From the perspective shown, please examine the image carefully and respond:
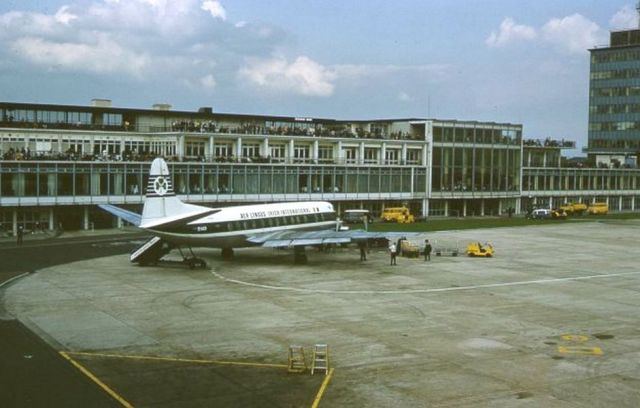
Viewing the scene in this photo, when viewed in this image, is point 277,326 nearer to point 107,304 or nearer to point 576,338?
point 107,304

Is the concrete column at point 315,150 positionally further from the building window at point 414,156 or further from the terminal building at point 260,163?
the building window at point 414,156

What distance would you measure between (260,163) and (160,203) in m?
43.2

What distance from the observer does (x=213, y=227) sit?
56.6 metres

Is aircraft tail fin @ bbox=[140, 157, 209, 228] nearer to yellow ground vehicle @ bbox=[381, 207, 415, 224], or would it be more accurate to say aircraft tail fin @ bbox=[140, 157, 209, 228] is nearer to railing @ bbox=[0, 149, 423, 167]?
railing @ bbox=[0, 149, 423, 167]

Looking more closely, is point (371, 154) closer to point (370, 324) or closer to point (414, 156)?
point (414, 156)

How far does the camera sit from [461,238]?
3187 inches

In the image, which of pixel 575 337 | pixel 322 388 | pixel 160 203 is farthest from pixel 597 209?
pixel 322 388

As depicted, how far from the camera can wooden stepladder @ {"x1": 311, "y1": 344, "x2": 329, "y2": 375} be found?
2827 cm

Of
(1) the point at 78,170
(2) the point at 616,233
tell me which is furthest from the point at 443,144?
(1) the point at 78,170

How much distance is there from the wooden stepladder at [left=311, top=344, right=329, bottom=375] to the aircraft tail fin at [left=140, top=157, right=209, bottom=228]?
91.4ft

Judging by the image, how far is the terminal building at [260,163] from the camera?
3334 inches

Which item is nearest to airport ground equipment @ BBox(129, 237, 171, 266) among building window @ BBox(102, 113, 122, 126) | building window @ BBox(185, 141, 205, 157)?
building window @ BBox(185, 141, 205, 157)

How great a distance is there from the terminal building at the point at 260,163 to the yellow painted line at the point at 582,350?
64751 mm

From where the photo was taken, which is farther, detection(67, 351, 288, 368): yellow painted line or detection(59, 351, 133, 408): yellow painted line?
detection(67, 351, 288, 368): yellow painted line
